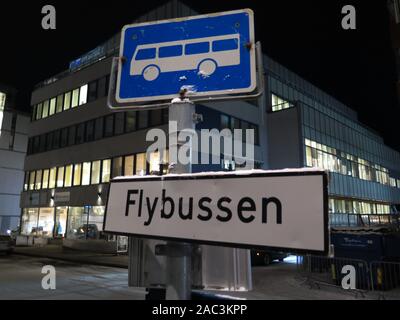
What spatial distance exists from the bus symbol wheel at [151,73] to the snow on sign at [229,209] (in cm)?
68

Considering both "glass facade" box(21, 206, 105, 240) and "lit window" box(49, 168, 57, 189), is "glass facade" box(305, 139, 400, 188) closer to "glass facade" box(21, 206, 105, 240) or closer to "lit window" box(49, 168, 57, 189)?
"glass facade" box(21, 206, 105, 240)

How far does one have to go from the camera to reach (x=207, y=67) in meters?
2.03

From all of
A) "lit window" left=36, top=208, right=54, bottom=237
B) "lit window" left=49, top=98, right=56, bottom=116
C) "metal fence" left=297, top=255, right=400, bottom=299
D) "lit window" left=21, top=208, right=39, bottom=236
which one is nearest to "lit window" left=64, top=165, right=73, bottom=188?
"lit window" left=36, top=208, right=54, bottom=237

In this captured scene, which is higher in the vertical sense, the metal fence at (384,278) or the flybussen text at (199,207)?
the flybussen text at (199,207)

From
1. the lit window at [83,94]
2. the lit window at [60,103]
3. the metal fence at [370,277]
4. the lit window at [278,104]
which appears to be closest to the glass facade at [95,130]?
the lit window at [83,94]

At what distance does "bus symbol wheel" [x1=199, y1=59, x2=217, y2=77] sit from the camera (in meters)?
2.01

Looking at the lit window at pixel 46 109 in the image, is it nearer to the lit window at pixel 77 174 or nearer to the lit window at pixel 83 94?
the lit window at pixel 83 94

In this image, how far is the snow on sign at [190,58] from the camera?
6.53ft

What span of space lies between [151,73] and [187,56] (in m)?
0.25

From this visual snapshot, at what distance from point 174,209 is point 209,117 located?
23.9 m

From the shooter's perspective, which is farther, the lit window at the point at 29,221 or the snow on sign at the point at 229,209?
the lit window at the point at 29,221

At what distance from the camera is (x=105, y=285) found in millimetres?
11891

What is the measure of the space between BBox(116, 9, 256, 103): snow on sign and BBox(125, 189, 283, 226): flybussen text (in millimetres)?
647

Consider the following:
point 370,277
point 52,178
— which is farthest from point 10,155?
point 370,277
